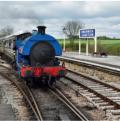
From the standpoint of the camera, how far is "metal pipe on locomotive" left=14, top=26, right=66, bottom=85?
641 inches

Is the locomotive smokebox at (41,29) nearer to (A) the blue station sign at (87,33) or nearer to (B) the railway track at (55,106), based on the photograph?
(B) the railway track at (55,106)

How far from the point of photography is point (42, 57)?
1712cm

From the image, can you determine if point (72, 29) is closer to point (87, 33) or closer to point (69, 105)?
point (87, 33)

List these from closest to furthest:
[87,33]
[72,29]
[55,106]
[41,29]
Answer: [55,106] → [41,29] → [87,33] → [72,29]

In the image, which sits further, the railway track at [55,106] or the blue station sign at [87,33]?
the blue station sign at [87,33]

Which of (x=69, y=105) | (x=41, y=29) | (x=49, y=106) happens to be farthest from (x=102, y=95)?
(x=41, y=29)

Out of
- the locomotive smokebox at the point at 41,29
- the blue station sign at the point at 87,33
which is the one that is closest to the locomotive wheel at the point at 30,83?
the locomotive smokebox at the point at 41,29

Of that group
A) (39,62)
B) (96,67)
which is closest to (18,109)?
(39,62)

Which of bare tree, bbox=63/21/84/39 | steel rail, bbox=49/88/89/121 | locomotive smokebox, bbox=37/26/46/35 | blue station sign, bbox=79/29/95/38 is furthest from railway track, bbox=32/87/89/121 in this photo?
bare tree, bbox=63/21/84/39

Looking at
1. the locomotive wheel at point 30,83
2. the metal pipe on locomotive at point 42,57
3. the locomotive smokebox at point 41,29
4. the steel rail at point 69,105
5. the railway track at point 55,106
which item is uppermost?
the locomotive smokebox at point 41,29

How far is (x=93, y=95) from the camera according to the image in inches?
568

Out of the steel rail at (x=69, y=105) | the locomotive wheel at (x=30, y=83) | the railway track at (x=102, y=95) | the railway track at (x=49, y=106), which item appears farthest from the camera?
the locomotive wheel at (x=30, y=83)

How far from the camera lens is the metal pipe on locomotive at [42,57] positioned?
641 inches

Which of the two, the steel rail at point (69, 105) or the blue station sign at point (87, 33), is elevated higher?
the blue station sign at point (87, 33)
